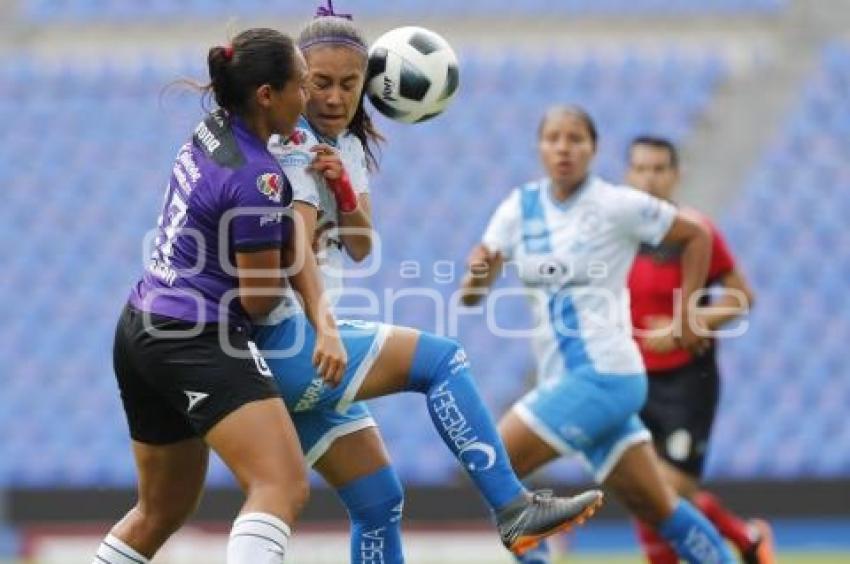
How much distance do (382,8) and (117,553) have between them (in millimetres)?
12943

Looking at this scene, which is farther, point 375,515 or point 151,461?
point 375,515

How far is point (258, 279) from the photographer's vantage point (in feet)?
16.4

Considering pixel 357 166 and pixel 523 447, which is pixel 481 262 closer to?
pixel 523 447

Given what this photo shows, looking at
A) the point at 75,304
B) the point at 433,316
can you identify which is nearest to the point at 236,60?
the point at 433,316

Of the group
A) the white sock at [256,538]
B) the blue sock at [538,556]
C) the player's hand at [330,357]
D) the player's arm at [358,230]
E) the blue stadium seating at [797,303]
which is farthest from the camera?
the blue stadium seating at [797,303]

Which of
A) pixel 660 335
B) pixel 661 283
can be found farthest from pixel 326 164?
pixel 661 283

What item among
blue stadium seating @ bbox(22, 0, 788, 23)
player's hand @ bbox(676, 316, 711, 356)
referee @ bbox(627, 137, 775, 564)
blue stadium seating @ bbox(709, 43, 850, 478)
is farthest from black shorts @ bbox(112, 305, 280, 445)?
blue stadium seating @ bbox(22, 0, 788, 23)

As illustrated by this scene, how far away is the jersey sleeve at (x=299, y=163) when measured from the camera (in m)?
5.30

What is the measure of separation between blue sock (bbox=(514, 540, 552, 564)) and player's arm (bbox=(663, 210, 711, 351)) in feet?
4.21

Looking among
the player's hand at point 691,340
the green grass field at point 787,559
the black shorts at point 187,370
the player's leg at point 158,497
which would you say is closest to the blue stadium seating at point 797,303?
the green grass field at point 787,559

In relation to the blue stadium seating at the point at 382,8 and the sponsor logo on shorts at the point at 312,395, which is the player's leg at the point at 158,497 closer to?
the sponsor logo on shorts at the point at 312,395

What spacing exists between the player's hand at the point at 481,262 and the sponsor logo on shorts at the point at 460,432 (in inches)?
61.2

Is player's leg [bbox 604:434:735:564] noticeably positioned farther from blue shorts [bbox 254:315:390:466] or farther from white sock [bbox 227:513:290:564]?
white sock [bbox 227:513:290:564]

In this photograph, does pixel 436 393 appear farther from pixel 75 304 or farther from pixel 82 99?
pixel 82 99
